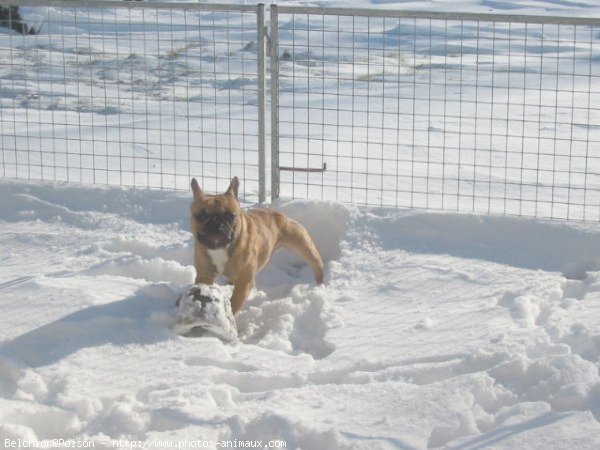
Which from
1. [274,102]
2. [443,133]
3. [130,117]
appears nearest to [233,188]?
[274,102]

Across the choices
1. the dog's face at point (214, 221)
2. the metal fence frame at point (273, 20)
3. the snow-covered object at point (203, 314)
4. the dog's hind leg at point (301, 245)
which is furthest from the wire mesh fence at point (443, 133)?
the snow-covered object at point (203, 314)

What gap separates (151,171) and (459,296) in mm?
3464

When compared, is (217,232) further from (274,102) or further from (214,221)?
(274,102)

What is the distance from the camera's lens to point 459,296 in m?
6.57

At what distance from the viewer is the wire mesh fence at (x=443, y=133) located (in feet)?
25.7

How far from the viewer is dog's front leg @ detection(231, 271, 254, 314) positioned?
6.47 metres

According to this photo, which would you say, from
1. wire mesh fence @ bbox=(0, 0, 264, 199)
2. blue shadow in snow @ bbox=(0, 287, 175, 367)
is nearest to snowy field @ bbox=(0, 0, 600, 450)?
blue shadow in snow @ bbox=(0, 287, 175, 367)

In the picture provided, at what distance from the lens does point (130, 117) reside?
1127cm

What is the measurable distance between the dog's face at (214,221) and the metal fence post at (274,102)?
158cm

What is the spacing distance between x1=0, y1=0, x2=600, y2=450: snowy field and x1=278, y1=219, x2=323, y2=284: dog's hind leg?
99mm

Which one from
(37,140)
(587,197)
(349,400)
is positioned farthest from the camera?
(37,140)

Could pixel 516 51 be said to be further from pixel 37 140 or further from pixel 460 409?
pixel 460 409

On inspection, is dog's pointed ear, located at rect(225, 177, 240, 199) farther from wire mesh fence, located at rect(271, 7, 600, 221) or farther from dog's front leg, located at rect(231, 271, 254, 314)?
wire mesh fence, located at rect(271, 7, 600, 221)

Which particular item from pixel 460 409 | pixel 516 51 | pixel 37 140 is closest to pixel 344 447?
pixel 460 409
